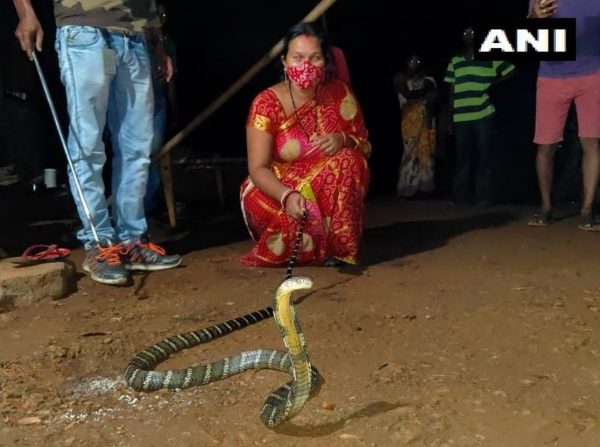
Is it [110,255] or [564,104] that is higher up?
[564,104]

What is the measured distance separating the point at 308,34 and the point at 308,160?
0.73 meters

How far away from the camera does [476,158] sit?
728cm

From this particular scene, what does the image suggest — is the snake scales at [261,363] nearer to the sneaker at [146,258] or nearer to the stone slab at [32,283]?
the stone slab at [32,283]

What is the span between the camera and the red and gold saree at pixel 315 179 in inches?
157

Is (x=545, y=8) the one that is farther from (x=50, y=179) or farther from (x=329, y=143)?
(x=50, y=179)

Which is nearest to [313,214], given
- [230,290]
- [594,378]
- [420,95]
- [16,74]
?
[230,290]

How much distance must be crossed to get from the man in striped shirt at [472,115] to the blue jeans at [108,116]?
392cm

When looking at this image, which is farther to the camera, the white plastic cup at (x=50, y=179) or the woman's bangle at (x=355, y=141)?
the white plastic cup at (x=50, y=179)

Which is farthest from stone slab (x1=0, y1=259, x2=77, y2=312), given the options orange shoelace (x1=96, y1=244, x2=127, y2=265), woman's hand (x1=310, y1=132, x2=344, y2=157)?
woman's hand (x1=310, y1=132, x2=344, y2=157)

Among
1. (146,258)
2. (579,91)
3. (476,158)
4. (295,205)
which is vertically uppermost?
(579,91)

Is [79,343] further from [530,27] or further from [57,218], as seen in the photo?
[530,27]

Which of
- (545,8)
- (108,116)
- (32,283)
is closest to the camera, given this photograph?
(32,283)

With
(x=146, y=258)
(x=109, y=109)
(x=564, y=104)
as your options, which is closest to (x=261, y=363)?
(x=146, y=258)

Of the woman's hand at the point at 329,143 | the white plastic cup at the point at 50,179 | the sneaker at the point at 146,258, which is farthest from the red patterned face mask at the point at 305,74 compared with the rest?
the white plastic cup at the point at 50,179
